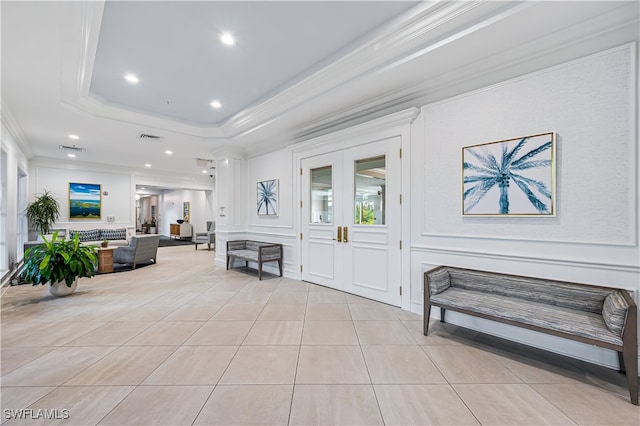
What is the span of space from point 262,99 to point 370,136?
185 cm

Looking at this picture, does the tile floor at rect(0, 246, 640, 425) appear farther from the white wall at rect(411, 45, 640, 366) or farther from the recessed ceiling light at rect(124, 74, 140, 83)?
the recessed ceiling light at rect(124, 74, 140, 83)

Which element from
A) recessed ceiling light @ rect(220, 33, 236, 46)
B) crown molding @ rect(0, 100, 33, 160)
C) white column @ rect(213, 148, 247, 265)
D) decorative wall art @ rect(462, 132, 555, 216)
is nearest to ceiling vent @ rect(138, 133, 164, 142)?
white column @ rect(213, 148, 247, 265)

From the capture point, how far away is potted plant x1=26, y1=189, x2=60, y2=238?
733 centimetres

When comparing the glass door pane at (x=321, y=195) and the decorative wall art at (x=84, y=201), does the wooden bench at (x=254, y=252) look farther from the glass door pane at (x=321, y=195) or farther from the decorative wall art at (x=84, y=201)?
the decorative wall art at (x=84, y=201)

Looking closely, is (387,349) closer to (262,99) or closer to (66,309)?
(262,99)

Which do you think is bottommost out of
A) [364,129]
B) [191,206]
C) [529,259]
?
[529,259]

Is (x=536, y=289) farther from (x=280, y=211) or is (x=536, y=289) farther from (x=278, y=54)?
(x=280, y=211)

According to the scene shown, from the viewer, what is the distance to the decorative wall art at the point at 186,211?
1378 cm

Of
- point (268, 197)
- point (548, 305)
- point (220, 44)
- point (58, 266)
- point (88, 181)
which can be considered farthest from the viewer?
point (88, 181)

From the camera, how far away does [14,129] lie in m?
4.97

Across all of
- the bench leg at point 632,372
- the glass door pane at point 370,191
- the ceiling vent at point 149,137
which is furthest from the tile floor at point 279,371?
the ceiling vent at point 149,137

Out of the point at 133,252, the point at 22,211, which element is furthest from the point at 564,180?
the point at 22,211

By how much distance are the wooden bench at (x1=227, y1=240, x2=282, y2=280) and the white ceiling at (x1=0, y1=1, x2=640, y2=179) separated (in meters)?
2.38

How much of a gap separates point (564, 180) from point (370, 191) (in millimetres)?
2214
